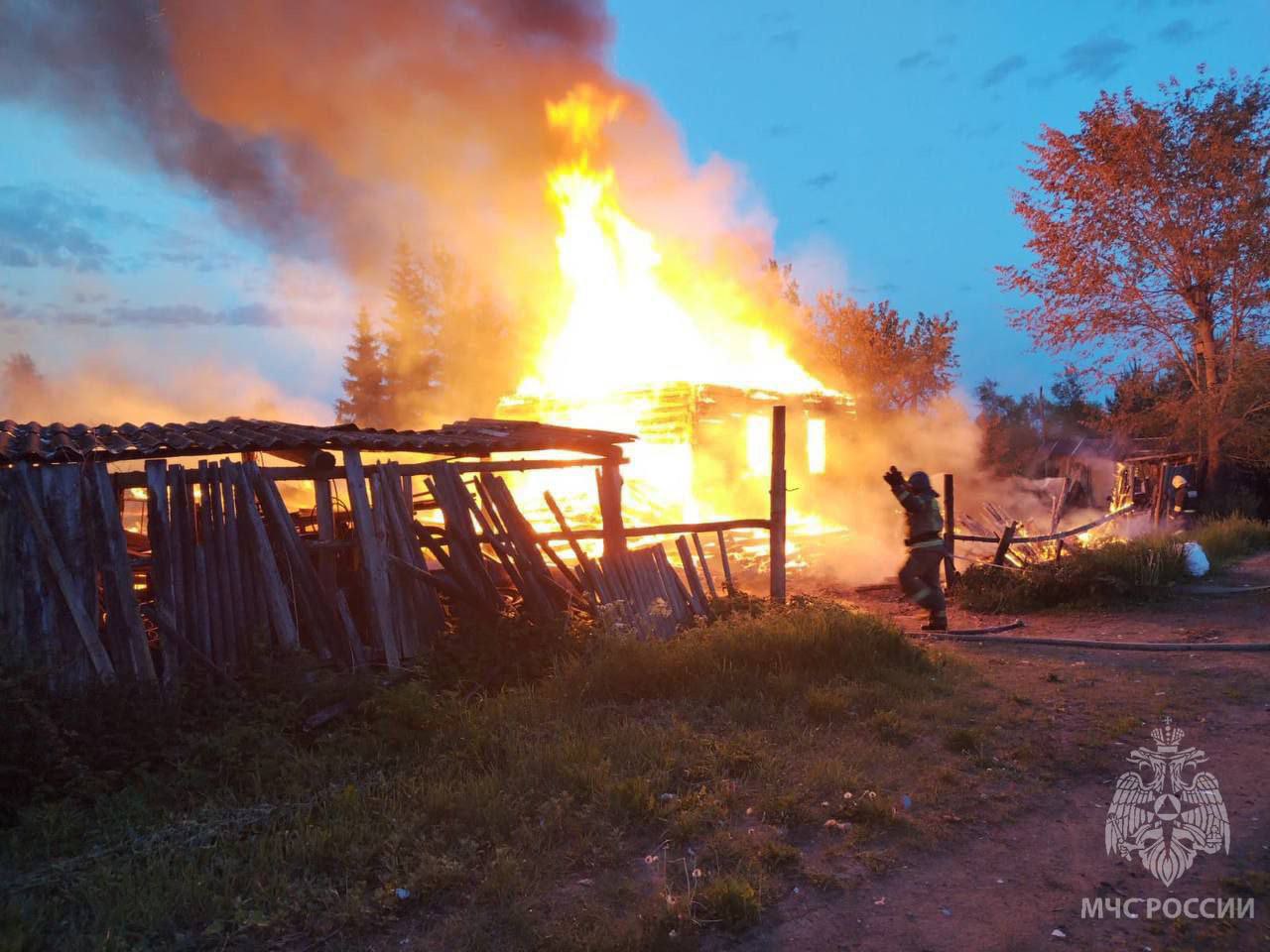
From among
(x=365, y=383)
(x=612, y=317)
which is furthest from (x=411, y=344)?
(x=612, y=317)

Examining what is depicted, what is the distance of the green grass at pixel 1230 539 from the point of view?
560 inches

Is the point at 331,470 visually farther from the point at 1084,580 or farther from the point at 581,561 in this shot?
the point at 1084,580

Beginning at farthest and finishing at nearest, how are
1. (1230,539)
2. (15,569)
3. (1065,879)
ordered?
1. (1230,539)
2. (15,569)
3. (1065,879)

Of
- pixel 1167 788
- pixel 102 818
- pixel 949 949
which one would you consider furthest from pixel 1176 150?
pixel 102 818

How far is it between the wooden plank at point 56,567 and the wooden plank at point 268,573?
1.18 metres

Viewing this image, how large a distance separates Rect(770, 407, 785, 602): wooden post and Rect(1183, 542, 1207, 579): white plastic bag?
701cm

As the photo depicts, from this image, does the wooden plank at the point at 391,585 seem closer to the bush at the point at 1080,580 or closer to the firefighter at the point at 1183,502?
the bush at the point at 1080,580

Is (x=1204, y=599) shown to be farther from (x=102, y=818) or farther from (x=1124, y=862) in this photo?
(x=102, y=818)

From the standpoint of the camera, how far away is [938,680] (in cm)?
739

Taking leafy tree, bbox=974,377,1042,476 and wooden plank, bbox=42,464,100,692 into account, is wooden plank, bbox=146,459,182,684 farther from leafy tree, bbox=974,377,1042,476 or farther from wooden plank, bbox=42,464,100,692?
leafy tree, bbox=974,377,1042,476

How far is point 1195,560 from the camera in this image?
1249cm

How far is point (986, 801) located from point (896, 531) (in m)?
18.7

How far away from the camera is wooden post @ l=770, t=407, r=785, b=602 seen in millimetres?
10211

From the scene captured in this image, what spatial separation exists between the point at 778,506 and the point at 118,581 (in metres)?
7.15
